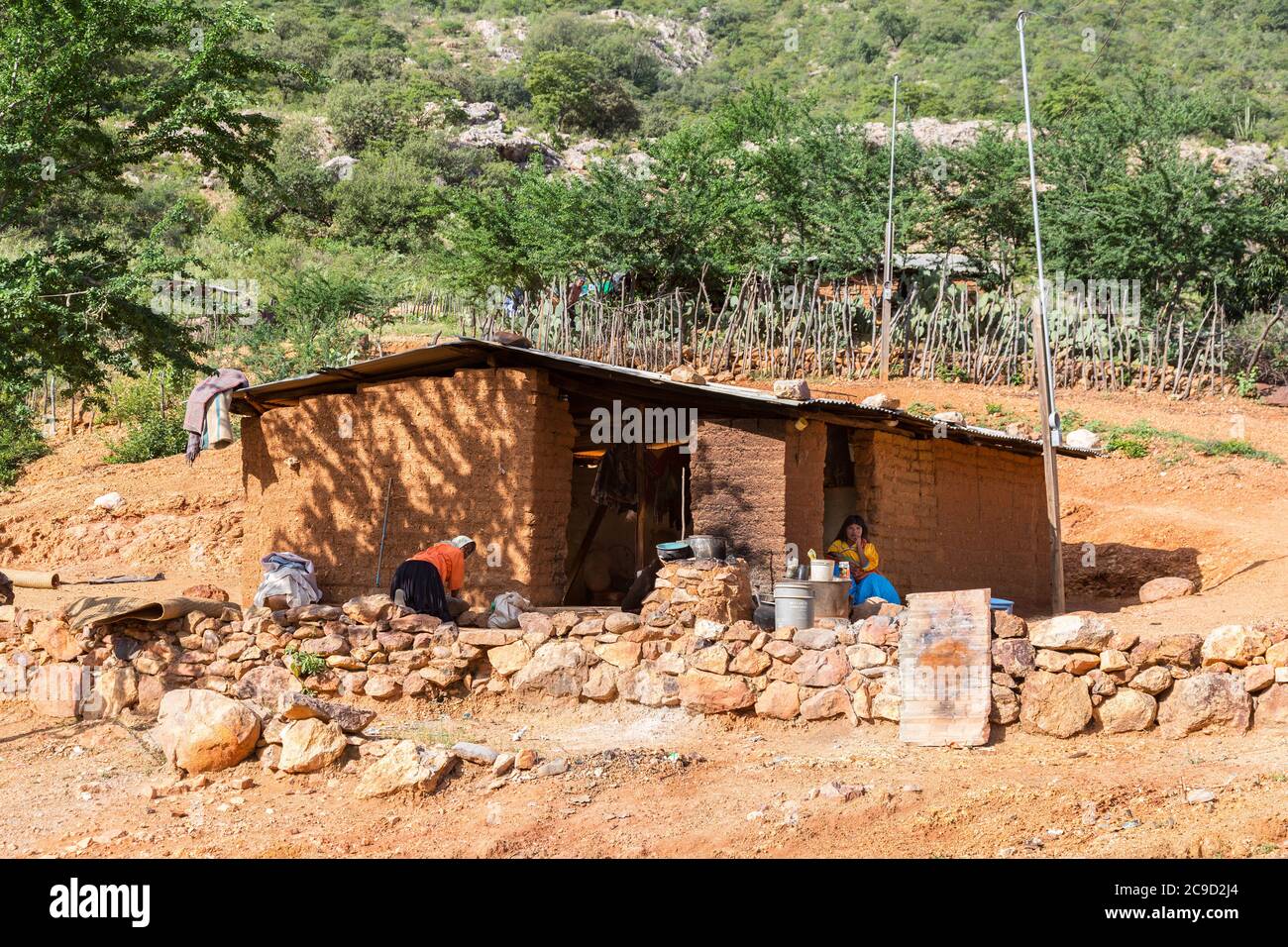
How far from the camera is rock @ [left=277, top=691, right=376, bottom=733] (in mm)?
7480

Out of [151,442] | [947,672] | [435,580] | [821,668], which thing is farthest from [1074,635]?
[151,442]

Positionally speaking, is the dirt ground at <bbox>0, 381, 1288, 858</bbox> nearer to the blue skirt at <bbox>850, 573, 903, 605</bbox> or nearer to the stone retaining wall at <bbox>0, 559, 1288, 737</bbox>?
the stone retaining wall at <bbox>0, 559, 1288, 737</bbox>

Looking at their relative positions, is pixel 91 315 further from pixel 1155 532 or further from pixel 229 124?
pixel 1155 532

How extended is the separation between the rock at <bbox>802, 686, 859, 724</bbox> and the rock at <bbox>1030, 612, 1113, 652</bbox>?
1.20m

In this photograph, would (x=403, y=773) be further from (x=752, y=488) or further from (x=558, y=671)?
(x=752, y=488)

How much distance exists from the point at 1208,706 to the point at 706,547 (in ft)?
11.6

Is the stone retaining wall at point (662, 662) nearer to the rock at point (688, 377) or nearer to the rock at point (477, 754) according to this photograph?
the rock at point (477, 754)

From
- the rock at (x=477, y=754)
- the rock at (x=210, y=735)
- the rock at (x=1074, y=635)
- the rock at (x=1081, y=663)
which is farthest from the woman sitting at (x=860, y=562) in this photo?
the rock at (x=210, y=735)

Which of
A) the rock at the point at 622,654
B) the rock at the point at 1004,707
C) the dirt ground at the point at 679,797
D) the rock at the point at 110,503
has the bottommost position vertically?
the dirt ground at the point at 679,797

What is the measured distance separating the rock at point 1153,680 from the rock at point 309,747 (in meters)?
4.74

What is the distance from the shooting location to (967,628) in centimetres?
726

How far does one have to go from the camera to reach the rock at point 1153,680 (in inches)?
274

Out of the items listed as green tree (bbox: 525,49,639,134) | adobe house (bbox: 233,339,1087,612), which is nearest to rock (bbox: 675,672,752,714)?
adobe house (bbox: 233,339,1087,612)

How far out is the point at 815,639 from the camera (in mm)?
7781
